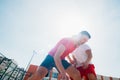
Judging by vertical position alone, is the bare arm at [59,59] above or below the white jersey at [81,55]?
above

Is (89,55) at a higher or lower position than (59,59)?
lower

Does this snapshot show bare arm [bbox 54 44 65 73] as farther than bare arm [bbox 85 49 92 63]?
No

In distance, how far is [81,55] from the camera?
8.77ft

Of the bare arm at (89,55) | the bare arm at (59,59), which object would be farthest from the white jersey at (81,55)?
→ the bare arm at (59,59)

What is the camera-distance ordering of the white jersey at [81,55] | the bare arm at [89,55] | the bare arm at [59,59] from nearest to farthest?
1. the bare arm at [59,59]
2. the bare arm at [89,55]
3. the white jersey at [81,55]

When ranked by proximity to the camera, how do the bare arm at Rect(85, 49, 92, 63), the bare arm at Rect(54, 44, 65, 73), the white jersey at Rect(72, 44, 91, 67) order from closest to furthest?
the bare arm at Rect(54, 44, 65, 73) → the bare arm at Rect(85, 49, 92, 63) → the white jersey at Rect(72, 44, 91, 67)

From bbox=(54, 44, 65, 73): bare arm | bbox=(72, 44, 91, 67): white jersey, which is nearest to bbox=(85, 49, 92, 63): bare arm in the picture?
bbox=(72, 44, 91, 67): white jersey

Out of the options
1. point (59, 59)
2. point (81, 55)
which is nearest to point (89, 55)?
point (81, 55)

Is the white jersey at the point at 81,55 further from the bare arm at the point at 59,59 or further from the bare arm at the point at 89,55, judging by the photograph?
the bare arm at the point at 59,59

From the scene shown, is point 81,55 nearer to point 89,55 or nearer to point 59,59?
point 89,55

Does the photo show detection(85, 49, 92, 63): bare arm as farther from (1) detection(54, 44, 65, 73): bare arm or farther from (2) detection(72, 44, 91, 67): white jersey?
(1) detection(54, 44, 65, 73): bare arm

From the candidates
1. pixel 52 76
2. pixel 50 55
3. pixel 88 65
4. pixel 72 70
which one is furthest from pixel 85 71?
pixel 52 76

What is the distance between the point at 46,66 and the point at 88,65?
3.70 ft

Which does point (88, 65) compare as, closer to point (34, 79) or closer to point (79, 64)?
point (79, 64)
